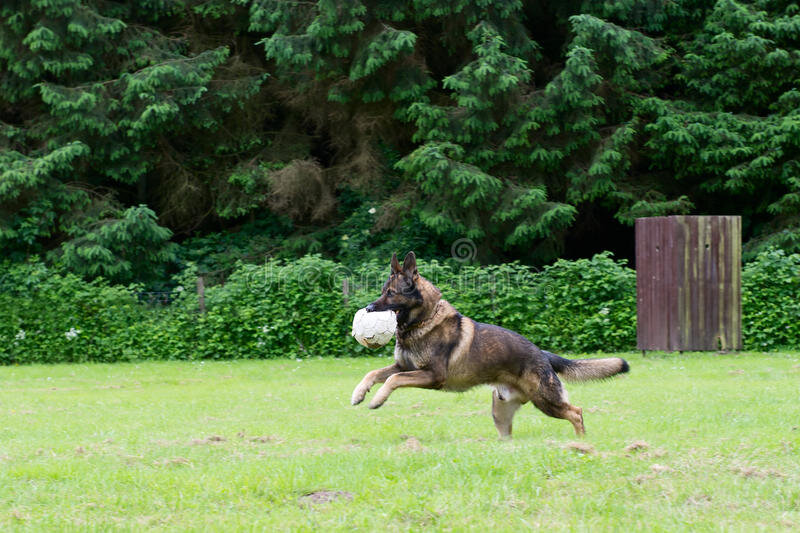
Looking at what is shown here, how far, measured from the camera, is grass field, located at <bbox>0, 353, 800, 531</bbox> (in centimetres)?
494

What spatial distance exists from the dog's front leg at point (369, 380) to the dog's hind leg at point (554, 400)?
49.9 inches

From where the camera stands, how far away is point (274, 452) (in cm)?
704

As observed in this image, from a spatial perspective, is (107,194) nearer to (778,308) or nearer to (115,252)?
(115,252)

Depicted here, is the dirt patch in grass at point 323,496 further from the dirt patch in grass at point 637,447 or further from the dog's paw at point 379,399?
the dirt patch in grass at point 637,447

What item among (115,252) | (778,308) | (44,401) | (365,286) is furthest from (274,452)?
(115,252)

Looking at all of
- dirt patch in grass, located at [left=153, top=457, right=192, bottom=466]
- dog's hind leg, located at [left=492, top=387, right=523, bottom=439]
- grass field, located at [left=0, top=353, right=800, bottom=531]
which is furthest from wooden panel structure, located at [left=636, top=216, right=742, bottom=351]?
dirt patch in grass, located at [left=153, top=457, right=192, bottom=466]

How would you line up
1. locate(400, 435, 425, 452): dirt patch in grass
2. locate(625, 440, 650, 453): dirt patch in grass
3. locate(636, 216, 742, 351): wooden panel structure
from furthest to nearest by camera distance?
locate(636, 216, 742, 351): wooden panel structure
locate(400, 435, 425, 452): dirt patch in grass
locate(625, 440, 650, 453): dirt patch in grass

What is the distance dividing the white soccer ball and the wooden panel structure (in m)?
8.70

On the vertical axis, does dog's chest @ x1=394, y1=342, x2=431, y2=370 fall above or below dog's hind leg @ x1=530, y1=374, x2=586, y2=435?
above

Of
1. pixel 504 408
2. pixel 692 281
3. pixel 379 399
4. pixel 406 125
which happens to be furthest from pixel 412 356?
pixel 406 125

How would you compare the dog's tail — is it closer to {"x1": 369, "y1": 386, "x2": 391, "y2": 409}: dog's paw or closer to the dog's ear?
the dog's ear

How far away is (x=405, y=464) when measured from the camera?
6.03 m

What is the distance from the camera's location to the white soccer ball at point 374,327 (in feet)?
25.1

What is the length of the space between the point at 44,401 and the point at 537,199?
1102cm
